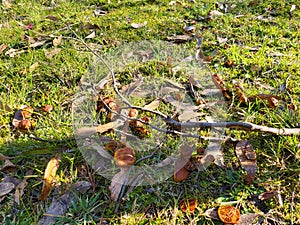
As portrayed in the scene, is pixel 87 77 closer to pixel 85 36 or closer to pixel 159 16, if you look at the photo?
pixel 85 36

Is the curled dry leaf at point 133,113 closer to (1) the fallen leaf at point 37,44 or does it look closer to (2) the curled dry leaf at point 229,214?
(2) the curled dry leaf at point 229,214

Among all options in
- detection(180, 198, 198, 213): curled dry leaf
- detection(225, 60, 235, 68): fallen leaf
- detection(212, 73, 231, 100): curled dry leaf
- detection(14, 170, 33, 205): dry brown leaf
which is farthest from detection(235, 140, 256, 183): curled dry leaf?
detection(14, 170, 33, 205): dry brown leaf

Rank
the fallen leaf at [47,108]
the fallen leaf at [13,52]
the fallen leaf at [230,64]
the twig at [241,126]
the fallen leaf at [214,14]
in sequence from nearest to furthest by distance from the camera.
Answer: the twig at [241,126]
the fallen leaf at [47,108]
the fallen leaf at [230,64]
the fallen leaf at [13,52]
the fallen leaf at [214,14]

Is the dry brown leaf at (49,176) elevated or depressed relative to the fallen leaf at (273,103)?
depressed

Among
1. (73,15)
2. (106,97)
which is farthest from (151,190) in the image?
(73,15)

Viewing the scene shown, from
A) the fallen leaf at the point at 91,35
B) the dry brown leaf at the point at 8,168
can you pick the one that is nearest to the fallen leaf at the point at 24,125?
the dry brown leaf at the point at 8,168

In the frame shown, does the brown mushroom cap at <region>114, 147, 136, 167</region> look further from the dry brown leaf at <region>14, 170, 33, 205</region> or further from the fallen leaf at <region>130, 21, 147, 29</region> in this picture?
the fallen leaf at <region>130, 21, 147, 29</region>
